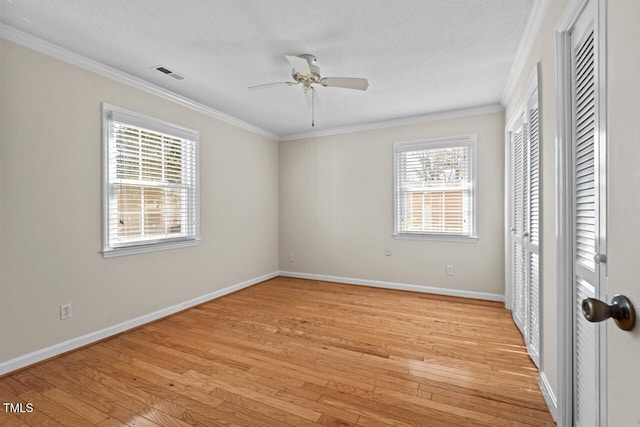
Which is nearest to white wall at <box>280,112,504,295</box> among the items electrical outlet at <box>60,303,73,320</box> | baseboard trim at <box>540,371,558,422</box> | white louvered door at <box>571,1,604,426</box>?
baseboard trim at <box>540,371,558,422</box>

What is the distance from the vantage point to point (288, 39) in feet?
7.81

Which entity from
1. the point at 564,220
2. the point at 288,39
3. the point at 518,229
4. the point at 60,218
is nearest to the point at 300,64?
the point at 288,39

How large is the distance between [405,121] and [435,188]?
108 cm

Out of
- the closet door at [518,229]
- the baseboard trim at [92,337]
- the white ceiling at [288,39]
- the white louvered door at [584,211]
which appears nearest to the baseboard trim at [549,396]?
the white louvered door at [584,211]

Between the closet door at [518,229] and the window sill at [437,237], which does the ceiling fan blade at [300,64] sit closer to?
the closet door at [518,229]

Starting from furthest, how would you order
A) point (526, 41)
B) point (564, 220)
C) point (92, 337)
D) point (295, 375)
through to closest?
point (92, 337) → point (526, 41) → point (295, 375) → point (564, 220)

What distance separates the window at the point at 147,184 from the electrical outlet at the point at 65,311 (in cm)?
51

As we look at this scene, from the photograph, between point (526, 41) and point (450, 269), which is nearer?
point (526, 41)

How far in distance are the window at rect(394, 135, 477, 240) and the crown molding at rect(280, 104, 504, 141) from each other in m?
0.30

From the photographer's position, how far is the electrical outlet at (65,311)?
2573 mm

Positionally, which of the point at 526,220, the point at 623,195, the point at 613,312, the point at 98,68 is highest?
the point at 98,68

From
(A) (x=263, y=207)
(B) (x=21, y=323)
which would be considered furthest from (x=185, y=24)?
(A) (x=263, y=207)

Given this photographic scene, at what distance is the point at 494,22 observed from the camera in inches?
86.4

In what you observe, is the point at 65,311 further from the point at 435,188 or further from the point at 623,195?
the point at 435,188
